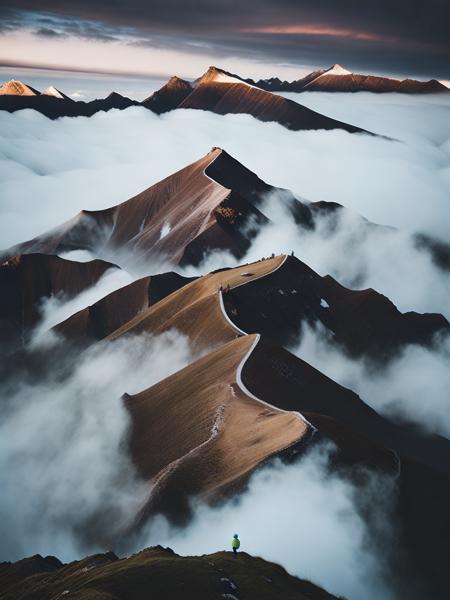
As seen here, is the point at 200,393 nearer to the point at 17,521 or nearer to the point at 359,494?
the point at 359,494

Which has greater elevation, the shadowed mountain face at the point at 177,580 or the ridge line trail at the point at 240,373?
the shadowed mountain face at the point at 177,580

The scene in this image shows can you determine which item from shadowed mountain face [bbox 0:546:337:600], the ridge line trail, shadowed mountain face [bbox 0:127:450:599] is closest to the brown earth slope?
shadowed mountain face [bbox 0:127:450:599]

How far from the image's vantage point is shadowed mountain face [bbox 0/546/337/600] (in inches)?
2341

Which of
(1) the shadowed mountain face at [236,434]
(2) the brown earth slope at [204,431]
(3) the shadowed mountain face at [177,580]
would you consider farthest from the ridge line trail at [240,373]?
(3) the shadowed mountain face at [177,580]

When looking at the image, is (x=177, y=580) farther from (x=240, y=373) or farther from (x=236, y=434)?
(x=240, y=373)

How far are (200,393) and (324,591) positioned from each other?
49.2m

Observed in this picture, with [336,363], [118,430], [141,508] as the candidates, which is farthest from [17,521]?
[336,363]

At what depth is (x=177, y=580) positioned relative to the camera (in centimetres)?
6138

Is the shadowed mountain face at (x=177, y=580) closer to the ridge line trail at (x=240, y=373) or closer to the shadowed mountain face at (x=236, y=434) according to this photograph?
the shadowed mountain face at (x=236, y=434)

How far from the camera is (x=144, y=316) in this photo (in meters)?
185

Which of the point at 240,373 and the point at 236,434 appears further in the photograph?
the point at 240,373

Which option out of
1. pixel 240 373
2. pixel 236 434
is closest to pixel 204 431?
pixel 236 434

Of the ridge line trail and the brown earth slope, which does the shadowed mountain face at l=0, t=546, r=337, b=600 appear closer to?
the brown earth slope

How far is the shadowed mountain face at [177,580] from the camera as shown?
59469 millimetres
